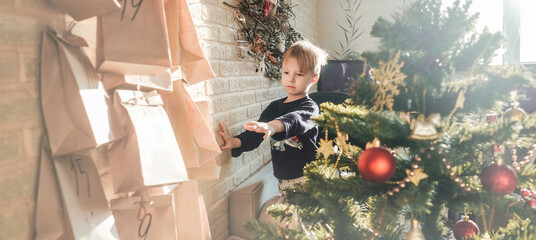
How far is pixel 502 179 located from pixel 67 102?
2.95ft

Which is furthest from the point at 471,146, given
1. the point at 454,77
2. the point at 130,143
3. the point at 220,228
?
the point at 220,228

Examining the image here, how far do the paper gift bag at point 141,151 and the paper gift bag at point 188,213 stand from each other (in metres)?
0.32

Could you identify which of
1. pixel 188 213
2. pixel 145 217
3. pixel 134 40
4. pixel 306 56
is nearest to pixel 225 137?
pixel 188 213

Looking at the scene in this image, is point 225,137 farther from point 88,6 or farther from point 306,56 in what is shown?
point 88,6

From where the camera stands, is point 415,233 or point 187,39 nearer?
point 415,233

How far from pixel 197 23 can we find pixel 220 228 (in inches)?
37.8

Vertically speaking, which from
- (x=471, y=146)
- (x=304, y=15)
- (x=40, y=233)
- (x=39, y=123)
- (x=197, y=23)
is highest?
(x=304, y=15)

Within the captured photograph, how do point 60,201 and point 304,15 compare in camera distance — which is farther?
point 304,15

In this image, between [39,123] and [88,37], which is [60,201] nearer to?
[39,123]

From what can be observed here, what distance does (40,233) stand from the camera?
74 cm

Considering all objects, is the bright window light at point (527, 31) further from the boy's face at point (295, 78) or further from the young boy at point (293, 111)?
the boy's face at point (295, 78)

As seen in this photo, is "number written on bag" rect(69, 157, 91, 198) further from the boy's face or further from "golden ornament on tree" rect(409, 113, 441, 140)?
the boy's face

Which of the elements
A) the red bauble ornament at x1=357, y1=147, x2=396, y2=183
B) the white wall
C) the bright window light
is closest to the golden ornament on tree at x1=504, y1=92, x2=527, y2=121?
the red bauble ornament at x1=357, y1=147, x2=396, y2=183

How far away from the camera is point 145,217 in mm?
933
